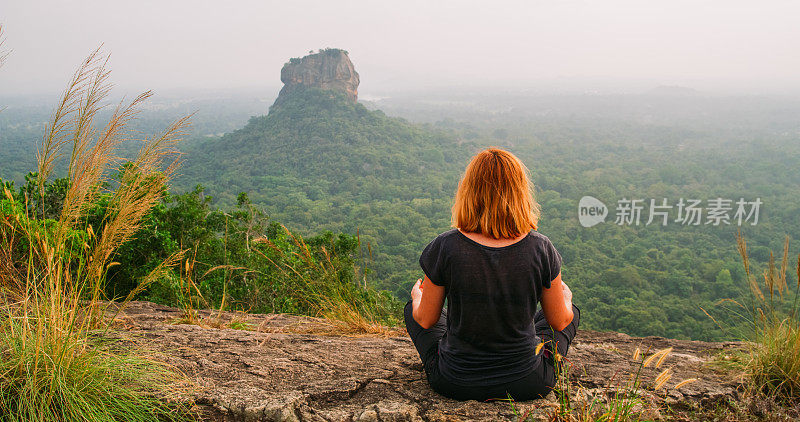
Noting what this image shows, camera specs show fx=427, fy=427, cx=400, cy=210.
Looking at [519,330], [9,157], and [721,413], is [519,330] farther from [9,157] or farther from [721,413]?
[9,157]

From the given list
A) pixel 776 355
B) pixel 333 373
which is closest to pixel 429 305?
pixel 333 373

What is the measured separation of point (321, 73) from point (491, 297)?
198 ft

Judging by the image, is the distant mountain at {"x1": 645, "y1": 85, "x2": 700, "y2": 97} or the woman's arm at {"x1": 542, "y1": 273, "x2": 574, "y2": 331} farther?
the distant mountain at {"x1": 645, "y1": 85, "x2": 700, "y2": 97}

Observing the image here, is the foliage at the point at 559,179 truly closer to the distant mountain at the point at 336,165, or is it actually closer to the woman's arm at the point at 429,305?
the distant mountain at the point at 336,165

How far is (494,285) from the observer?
1377mm

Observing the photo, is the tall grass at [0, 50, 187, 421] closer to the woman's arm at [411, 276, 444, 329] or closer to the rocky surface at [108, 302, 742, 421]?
the rocky surface at [108, 302, 742, 421]

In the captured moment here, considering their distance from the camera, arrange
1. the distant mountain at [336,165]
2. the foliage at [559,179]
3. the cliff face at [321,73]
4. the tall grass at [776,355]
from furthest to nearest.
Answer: the cliff face at [321,73] < the distant mountain at [336,165] < the foliage at [559,179] < the tall grass at [776,355]

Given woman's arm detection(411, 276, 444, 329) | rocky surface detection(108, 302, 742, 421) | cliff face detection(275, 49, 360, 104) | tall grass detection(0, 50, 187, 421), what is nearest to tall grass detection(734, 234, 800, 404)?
rocky surface detection(108, 302, 742, 421)

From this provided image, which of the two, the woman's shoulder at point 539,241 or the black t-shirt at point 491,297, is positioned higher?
the woman's shoulder at point 539,241

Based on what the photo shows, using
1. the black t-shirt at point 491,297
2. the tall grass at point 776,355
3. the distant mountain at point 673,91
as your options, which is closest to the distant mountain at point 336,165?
the tall grass at point 776,355

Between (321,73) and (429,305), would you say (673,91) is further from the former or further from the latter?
(429,305)

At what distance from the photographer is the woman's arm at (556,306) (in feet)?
4.75

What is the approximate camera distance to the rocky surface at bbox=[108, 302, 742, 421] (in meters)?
1.39

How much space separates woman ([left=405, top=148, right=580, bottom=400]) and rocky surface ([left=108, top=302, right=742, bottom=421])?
93mm
